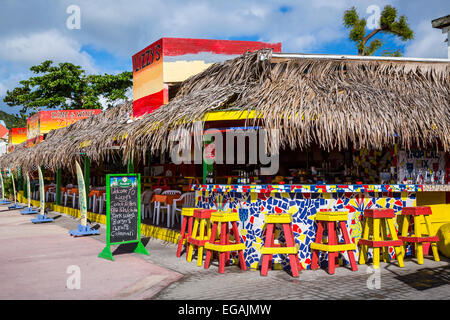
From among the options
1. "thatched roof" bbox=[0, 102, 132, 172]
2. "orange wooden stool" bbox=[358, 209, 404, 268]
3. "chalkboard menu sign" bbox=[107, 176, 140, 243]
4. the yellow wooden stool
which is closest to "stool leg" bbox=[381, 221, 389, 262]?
→ "orange wooden stool" bbox=[358, 209, 404, 268]

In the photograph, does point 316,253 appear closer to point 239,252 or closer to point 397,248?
point 239,252

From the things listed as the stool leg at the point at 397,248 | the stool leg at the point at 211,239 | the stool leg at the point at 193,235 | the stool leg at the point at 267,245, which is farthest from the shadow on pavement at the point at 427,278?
the stool leg at the point at 193,235

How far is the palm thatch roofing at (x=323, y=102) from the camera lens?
720 cm

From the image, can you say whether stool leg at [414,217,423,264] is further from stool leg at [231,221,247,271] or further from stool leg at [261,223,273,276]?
stool leg at [231,221,247,271]

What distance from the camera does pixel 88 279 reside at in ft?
20.9

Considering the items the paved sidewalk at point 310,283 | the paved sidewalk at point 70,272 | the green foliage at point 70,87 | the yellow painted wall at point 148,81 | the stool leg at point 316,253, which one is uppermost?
the green foliage at point 70,87

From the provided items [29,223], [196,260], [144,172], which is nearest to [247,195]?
[196,260]

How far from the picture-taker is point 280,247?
6.43m

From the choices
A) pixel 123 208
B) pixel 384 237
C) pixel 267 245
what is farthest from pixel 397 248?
pixel 123 208

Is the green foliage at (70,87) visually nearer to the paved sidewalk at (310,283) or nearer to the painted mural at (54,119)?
the painted mural at (54,119)

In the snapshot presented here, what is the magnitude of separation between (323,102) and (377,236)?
248 cm

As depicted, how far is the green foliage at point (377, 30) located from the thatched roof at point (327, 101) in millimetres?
18652

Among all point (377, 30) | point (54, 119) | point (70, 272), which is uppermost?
point (377, 30)
